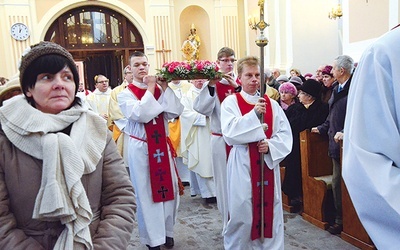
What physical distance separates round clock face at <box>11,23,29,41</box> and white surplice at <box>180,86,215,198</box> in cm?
810

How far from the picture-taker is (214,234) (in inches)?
171

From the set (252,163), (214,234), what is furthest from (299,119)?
(214,234)

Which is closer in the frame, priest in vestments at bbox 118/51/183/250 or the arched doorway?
priest in vestments at bbox 118/51/183/250

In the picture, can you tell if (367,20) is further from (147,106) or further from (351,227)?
(147,106)

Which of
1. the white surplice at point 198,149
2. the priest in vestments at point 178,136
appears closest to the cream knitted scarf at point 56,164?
the white surplice at point 198,149

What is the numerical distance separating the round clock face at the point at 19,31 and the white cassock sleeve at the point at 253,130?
10.5m

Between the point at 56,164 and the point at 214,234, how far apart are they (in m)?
3.10

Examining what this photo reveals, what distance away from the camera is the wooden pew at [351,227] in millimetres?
3705

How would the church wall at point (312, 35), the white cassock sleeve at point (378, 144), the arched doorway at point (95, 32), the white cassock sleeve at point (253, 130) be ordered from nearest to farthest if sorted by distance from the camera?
the white cassock sleeve at point (378, 144)
the white cassock sleeve at point (253, 130)
the church wall at point (312, 35)
the arched doorway at point (95, 32)

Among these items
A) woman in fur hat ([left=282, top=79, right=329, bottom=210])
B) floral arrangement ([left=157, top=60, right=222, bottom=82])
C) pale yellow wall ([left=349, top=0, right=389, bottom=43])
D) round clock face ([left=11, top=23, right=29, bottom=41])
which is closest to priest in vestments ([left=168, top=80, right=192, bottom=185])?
woman in fur hat ([left=282, top=79, right=329, bottom=210])

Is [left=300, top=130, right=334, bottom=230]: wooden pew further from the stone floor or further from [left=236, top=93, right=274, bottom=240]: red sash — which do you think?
[left=236, top=93, right=274, bottom=240]: red sash

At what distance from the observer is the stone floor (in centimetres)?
394

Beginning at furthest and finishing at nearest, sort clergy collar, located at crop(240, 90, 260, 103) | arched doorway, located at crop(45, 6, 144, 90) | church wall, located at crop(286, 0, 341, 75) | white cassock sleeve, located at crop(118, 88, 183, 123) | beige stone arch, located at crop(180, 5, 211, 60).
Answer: beige stone arch, located at crop(180, 5, 211, 60) → arched doorway, located at crop(45, 6, 144, 90) → church wall, located at crop(286, 0, 341, 75) → white cassock sleeve, located at crop(118, 88, 183, 123) → clergy collar, located at crop(240, 90, 260, 103)

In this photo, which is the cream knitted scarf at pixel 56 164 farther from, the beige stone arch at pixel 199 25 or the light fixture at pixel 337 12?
the beige stone arch at pixel 199 25
